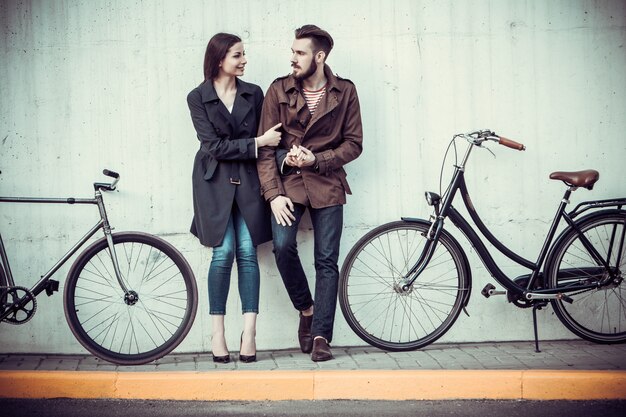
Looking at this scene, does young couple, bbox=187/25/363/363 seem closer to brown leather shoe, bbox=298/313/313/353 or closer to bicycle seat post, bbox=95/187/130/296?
brown leather shoe, bbox=298/313/313/353

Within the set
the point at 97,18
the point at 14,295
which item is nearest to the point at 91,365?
the point at 14,295

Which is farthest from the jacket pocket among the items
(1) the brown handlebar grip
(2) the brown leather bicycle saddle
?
(2) the brown leather bicycle saddle

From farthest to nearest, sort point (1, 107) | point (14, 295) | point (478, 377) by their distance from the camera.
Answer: point (1, 107)
point (14, 295)
point (478, 377)

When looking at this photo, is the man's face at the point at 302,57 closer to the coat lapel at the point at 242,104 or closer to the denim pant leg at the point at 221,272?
the coat lapel at the point at 242,104

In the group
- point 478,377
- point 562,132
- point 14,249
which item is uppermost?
point 562,132

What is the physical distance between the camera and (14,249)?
6836 millimetres

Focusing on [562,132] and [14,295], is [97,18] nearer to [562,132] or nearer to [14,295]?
[14,295]

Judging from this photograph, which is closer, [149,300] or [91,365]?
[91,365]

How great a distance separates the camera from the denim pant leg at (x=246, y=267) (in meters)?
6.42

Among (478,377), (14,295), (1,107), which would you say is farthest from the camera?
(1,107)

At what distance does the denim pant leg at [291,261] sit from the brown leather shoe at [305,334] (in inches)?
5.5

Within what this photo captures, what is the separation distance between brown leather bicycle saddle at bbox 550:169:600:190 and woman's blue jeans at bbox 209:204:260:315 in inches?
87.8

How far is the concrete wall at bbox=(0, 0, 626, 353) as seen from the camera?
6.82 meters

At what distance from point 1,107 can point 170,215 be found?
1.49m
